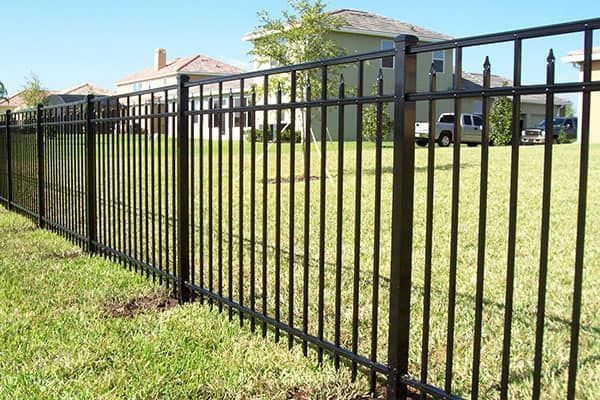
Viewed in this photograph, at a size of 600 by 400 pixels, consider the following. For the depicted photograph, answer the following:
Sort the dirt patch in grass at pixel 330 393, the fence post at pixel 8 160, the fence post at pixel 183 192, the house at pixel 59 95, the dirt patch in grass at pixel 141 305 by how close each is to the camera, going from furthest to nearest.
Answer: the house at pixel 59 95, the fence post at pixel 8 160, the fence post at pixel 183 192, the dirt patch in grass at pixel 141 305, the dirt patch in grass at pixel 330 393

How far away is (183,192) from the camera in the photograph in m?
4.82

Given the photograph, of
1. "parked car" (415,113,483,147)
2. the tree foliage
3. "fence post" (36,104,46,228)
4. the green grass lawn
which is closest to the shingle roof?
"parked car" (415,113,483,147)

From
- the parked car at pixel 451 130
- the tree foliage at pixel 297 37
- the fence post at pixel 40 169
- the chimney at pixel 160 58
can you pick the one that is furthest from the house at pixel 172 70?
the fence post at pixel 40 169

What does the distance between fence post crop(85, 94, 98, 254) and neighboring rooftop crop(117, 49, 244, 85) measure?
1422 inches

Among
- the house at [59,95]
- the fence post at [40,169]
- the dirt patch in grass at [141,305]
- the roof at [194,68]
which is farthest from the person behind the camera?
the house at [59,95]

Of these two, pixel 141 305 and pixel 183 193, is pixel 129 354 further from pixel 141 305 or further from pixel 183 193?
pixel 183 193

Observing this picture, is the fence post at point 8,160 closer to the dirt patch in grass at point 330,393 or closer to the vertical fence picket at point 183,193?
the vertical fence picket at point 183,193

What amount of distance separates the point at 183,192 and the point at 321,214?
174 cm

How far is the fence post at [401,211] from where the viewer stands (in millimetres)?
2797

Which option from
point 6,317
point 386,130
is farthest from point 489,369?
point 386,130

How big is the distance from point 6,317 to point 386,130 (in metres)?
15.8

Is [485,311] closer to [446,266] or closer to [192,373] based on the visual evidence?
[446,266]

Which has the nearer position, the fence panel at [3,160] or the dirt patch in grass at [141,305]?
the dirt patch in grass at [141,305]

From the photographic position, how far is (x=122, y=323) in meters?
4.18
